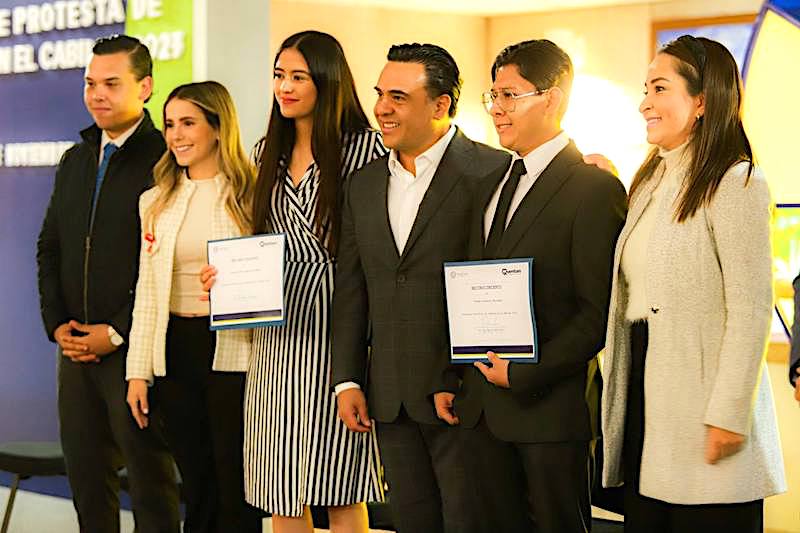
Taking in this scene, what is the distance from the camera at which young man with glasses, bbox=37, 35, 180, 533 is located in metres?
4.26

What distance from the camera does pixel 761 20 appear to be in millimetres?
4844

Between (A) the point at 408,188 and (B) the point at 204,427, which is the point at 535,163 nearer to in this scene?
(A) the point at 408,188

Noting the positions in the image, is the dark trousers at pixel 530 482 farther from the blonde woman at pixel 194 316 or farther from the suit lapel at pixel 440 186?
the blonde woman at pixel 194 316

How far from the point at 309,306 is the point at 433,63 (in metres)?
0.84

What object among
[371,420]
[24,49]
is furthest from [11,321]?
[371,420]

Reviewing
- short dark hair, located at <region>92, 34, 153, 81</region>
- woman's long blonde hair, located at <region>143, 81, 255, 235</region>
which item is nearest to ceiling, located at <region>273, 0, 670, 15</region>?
short dark hair, located at <region>92, 34, 153, 81</region>

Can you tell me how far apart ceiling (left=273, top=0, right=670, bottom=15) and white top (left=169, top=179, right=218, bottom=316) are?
3.89m

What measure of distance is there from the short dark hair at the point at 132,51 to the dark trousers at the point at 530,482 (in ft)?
6.87

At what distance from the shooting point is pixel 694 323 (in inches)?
109

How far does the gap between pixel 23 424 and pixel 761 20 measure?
3728mm

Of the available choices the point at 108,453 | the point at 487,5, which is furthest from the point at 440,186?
the point at 487,5

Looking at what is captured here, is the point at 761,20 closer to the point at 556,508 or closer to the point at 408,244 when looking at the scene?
the point at 408,244

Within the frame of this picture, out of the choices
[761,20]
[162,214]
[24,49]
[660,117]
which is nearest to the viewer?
[660,117]

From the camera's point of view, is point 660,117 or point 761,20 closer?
point 660,117
